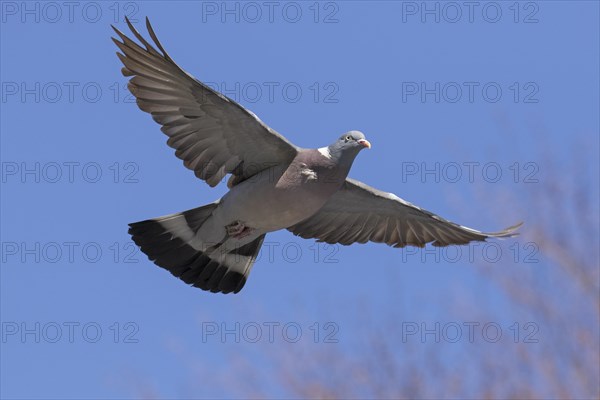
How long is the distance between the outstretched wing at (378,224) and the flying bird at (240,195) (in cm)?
1

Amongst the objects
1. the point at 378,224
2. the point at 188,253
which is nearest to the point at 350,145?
the point at 378,224

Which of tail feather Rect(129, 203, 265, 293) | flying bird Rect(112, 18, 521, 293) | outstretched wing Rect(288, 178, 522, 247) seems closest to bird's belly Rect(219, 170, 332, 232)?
flying bird Rect(112, 18, 521, 293)

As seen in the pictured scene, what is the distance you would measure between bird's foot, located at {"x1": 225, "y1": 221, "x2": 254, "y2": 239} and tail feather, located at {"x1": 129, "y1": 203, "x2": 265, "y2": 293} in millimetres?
267

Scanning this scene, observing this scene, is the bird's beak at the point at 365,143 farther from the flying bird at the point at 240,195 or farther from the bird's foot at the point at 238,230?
the bird's foot at the point at 238,230

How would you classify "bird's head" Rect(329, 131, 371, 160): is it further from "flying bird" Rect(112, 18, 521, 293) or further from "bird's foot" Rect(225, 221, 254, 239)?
"bird's foot" Rect(225, 221, 254, 239)

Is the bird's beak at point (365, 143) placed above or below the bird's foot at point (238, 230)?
above

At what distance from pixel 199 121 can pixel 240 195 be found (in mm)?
799

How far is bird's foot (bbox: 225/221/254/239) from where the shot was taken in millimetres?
11047

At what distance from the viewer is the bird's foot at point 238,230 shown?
11047 mm

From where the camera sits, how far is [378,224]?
12.3 meters

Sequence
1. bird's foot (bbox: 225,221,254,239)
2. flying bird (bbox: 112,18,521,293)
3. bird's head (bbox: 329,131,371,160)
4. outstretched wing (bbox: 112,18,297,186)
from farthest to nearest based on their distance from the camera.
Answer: bird's foot (bbox: 225,221,254,239) < bird's head (bbox: 329,131,371,160) < flying bird (bbox: 112,18,521,293) < outstretched wing (bbox: 112,18,297,186)

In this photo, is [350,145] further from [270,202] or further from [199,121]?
[199,121]

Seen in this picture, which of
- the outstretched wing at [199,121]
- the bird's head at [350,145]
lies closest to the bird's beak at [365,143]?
the bird's head at [350,145]

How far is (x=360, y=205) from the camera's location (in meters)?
12.0
